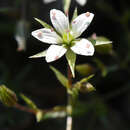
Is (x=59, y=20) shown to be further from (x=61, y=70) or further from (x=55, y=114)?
(x=61, y=70)

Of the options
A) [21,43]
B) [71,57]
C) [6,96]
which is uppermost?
[71,57]

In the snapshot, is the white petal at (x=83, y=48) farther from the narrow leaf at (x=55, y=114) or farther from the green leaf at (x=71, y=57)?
the narrow leaf at (x=55, y=114)

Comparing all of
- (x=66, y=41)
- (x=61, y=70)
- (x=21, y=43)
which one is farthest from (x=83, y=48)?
(x=61, y=70)

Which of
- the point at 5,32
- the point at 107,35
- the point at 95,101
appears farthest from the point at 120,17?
the point at 5,32

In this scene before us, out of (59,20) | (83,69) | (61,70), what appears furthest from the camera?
(61,70)

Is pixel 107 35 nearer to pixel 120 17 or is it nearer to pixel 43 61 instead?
pixel 120 17
